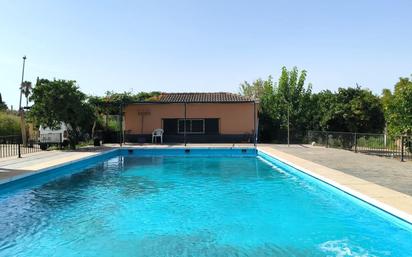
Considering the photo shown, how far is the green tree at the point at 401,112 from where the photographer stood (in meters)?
14.1

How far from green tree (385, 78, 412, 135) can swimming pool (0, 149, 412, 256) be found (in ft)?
17.2

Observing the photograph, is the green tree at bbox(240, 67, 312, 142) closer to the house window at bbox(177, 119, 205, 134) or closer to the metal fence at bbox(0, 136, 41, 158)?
the house window at bbox(177, 119, 205, 134)

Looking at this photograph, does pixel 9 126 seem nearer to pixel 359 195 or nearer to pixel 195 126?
pixel 195 126

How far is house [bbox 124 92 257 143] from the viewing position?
24891 mm

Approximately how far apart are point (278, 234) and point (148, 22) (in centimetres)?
1380

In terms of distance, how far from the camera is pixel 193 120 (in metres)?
25.3

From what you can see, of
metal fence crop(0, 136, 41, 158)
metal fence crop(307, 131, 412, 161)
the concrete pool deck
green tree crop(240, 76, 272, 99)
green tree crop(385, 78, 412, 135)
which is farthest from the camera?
green tree crop(240, 76, 272, 99)

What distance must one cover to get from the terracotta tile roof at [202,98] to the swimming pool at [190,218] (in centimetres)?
1193

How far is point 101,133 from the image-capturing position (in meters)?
24.5

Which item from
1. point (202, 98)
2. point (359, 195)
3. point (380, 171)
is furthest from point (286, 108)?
point (359, 195)

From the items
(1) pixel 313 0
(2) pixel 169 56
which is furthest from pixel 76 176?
(2) pixel 169 56

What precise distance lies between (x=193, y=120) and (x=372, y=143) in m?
12.1

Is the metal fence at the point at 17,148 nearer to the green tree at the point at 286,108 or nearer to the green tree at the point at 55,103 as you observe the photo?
the green tree at the point at 55,103

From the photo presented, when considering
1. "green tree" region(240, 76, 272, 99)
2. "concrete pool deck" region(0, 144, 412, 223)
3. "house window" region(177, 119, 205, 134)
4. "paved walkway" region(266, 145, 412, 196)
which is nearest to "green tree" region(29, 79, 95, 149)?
"concrete pool deck" region(0, 144, 412, 223)
